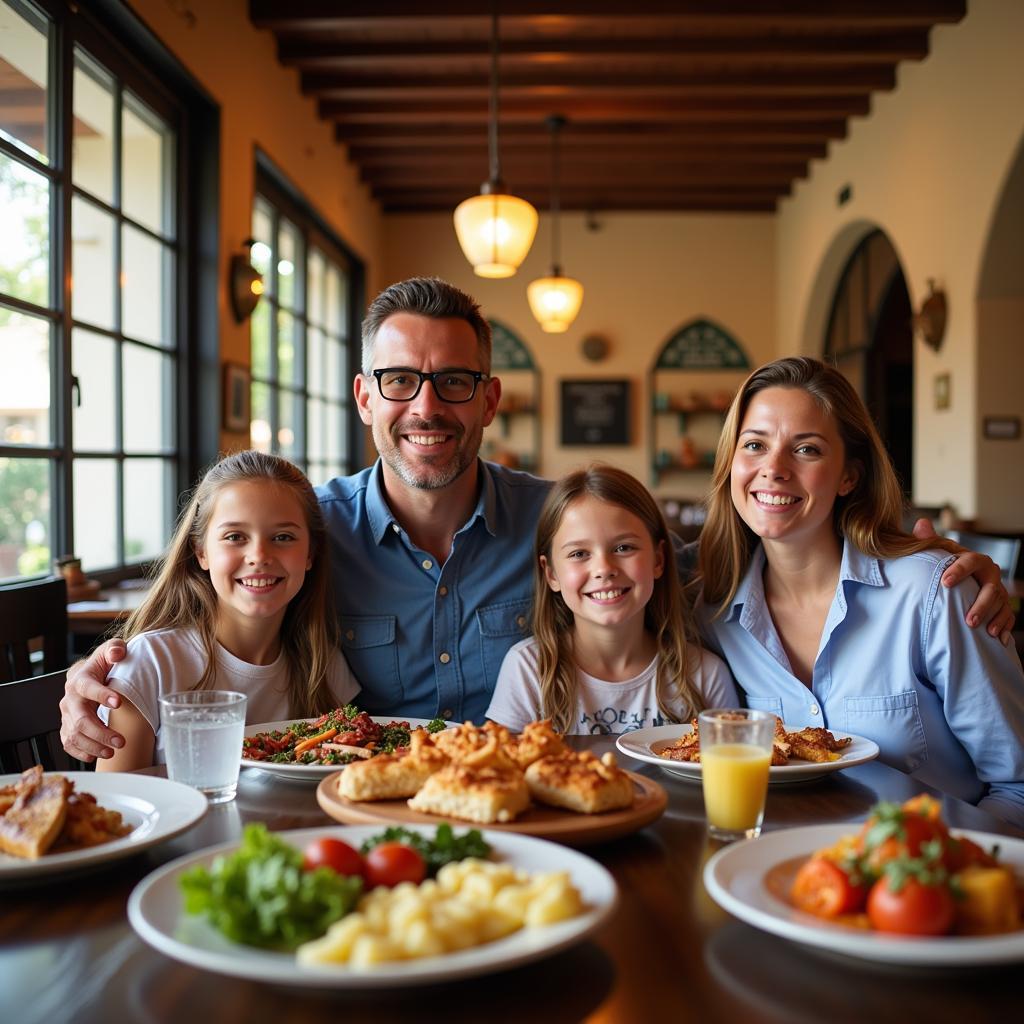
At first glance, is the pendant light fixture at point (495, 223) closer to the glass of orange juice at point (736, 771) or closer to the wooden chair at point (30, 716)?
the wooden chair at point (30, 716)

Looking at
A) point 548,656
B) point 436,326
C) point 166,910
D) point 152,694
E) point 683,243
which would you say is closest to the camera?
point 166,910

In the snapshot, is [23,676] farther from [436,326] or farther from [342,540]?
[436,326]

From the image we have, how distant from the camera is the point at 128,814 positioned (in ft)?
4.09

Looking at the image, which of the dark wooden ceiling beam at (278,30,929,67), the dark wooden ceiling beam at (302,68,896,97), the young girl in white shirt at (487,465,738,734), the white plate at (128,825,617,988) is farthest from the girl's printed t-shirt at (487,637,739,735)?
the dark wooden ceiling beam at (302,68,896,97)

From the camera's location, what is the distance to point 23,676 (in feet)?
6.95

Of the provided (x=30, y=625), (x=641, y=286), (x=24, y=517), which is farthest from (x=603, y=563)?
(x=641, y=286)

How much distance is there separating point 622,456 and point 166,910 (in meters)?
9.31

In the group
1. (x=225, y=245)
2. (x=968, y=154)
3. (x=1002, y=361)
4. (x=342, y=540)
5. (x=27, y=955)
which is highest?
(x=968, y=154)

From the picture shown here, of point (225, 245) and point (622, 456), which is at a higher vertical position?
point (225, 245)

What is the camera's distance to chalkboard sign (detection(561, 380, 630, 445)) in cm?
990

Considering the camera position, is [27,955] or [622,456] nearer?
[27,955]

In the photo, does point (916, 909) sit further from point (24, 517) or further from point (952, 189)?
point (952, 189)

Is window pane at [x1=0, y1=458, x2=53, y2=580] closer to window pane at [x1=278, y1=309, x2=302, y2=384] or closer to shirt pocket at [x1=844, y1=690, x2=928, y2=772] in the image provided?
shirt pocket at [x1=844, y1=690, x2=928, y2=772]

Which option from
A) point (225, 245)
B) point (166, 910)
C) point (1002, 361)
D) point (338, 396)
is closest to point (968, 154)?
point (1002, 361)
